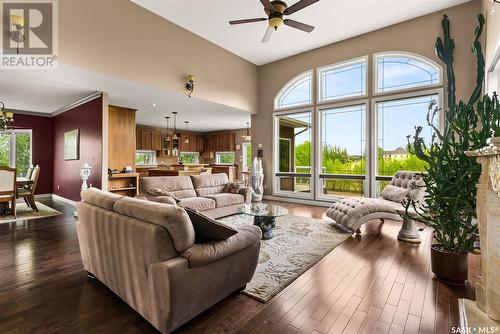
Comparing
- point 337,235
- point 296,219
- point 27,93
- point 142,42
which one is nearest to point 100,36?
point 142,42

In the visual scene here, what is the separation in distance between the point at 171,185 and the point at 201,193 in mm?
646

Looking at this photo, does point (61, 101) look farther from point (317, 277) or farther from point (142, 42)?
point (317, 277)

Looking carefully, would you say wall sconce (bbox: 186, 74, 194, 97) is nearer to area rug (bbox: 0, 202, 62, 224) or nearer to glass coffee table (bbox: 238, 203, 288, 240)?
glass coffee table (bbox: 238, 203, 288, 240)

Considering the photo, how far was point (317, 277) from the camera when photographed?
2438 millimetres

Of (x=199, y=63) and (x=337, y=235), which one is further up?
(x=199, y=63)

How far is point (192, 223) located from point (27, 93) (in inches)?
247

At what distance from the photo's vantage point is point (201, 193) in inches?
195

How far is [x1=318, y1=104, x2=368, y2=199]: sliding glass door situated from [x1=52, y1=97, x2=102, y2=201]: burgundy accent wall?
5176mm

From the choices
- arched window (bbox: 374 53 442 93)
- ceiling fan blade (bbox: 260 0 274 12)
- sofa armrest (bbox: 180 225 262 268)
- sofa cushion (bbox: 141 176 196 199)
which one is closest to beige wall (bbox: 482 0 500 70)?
arched window (bbox: 374 53 442 93)

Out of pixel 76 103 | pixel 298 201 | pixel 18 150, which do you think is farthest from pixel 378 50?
pixel 18 150

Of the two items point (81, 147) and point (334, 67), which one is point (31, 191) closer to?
point (81, 147)

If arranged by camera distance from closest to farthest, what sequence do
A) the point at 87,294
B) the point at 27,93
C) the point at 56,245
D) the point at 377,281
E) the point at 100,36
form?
the point at 87,294 → the point at 377,281 → the point at 56,245 → the point at 100,36 → the point at 27,93

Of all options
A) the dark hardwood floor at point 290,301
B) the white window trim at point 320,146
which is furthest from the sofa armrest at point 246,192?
the dark hardwood floor at point 290,301

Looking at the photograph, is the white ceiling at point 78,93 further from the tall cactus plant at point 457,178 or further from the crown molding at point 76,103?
the tall cactus plant at point 457,178
